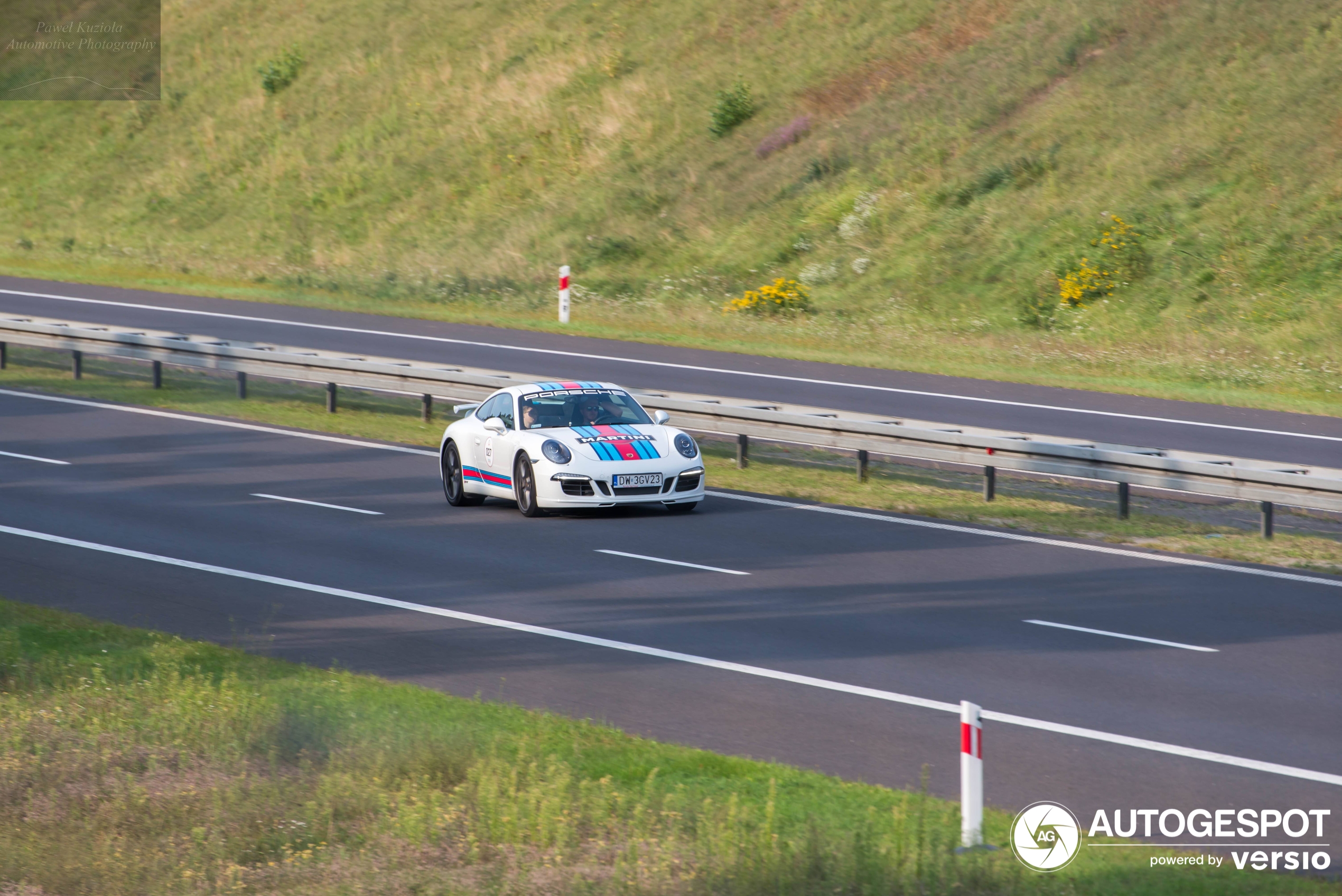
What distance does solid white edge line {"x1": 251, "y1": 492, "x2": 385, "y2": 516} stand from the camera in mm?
16953

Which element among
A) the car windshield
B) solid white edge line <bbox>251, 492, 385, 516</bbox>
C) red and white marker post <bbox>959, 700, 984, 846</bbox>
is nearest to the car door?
the car windshield

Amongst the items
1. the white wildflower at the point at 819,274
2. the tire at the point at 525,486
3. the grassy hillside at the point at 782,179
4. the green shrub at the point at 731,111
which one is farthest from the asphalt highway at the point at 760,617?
the green shrub at the point at 731,111

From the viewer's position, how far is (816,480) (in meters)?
19.7

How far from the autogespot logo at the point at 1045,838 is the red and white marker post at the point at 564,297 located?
28.3m

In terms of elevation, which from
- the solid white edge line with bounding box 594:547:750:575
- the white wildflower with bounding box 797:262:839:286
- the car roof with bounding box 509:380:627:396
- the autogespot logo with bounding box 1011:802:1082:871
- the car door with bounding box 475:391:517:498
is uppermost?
the white wildflower with bounding box 797:262:839:286

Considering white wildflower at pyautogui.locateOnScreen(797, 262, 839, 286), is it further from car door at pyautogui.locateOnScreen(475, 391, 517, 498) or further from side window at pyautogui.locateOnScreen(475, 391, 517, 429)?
car door at pyautogui.locateOnScreen(475, 391, 517, 498)

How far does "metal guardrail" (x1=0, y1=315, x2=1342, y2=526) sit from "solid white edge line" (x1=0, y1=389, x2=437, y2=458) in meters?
1.60

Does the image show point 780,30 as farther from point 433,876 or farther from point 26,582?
point 433,876

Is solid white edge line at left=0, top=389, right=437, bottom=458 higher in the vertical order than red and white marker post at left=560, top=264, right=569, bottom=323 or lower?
lower

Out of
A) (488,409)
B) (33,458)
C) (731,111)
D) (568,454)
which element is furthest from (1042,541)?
(731,111)

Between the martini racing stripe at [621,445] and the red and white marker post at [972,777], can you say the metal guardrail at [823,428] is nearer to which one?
the martini racing stripe at [621,445]

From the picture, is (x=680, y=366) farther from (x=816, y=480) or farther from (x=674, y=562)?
(x=674, y=562)

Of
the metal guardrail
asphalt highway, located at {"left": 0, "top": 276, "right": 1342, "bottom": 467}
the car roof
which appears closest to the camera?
the metal guardrail

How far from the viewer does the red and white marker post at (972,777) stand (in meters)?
6.80
